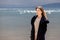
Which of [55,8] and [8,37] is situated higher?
[55,8]

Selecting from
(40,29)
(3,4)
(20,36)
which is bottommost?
(20,36)

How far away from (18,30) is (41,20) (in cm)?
250

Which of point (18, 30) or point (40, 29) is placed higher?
point (40, 29)

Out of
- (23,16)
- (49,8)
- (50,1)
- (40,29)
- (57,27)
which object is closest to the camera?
(40,29)

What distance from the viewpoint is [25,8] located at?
16.6 ft

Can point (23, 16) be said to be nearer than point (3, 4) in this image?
No

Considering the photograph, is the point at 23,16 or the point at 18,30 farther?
the point at 23,16

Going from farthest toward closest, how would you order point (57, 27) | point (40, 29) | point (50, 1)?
point (57, 27)
point (50, 1)
point (40, 29)

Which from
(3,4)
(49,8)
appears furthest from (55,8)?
(3,4)

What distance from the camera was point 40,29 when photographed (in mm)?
3316

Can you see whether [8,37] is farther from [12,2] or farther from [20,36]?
[12,2]

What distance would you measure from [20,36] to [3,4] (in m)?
0.87

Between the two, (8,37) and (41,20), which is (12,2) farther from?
(41,20)

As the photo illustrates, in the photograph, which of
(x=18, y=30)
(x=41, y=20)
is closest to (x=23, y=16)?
(x=18, y=30)
